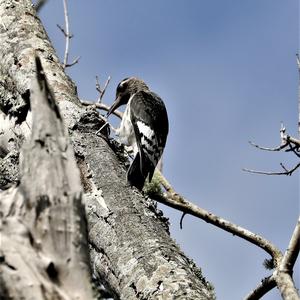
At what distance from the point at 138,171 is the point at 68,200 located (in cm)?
277

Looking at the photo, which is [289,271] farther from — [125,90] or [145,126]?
[125,90]

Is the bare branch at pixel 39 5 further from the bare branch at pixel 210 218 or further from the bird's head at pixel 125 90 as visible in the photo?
the bird's head at pixel 125 90

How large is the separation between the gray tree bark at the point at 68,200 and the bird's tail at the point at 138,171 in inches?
4.1

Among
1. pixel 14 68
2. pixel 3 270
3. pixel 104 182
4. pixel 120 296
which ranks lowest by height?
pixel 3 270

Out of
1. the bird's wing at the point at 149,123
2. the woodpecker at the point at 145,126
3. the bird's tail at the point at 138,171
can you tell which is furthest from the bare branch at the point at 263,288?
the bird's wing at the point at 149,123

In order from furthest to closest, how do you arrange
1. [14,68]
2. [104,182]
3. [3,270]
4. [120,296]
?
[14,68], [104,182], [120,296], [3,270]

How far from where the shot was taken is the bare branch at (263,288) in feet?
11.8

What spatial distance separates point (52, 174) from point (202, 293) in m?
1.21

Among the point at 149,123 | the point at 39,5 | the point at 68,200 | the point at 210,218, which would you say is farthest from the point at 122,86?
the point at 68,200

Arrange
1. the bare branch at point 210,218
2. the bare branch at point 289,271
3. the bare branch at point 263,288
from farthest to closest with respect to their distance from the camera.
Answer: the bare branch at point 210,218 < the bare branch at point 263,288 < the bare branch at point 289,271

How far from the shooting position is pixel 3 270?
6.03 ft

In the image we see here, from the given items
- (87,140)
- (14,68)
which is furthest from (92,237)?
(14,68)

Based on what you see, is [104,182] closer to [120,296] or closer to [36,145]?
[120,296]

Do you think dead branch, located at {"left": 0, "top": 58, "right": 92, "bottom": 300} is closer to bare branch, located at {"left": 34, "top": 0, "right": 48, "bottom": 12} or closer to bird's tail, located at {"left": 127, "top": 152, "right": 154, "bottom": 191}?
bird's tail, located at {"left": 127, "top": 152, "right": 154, "bottom": 191}
